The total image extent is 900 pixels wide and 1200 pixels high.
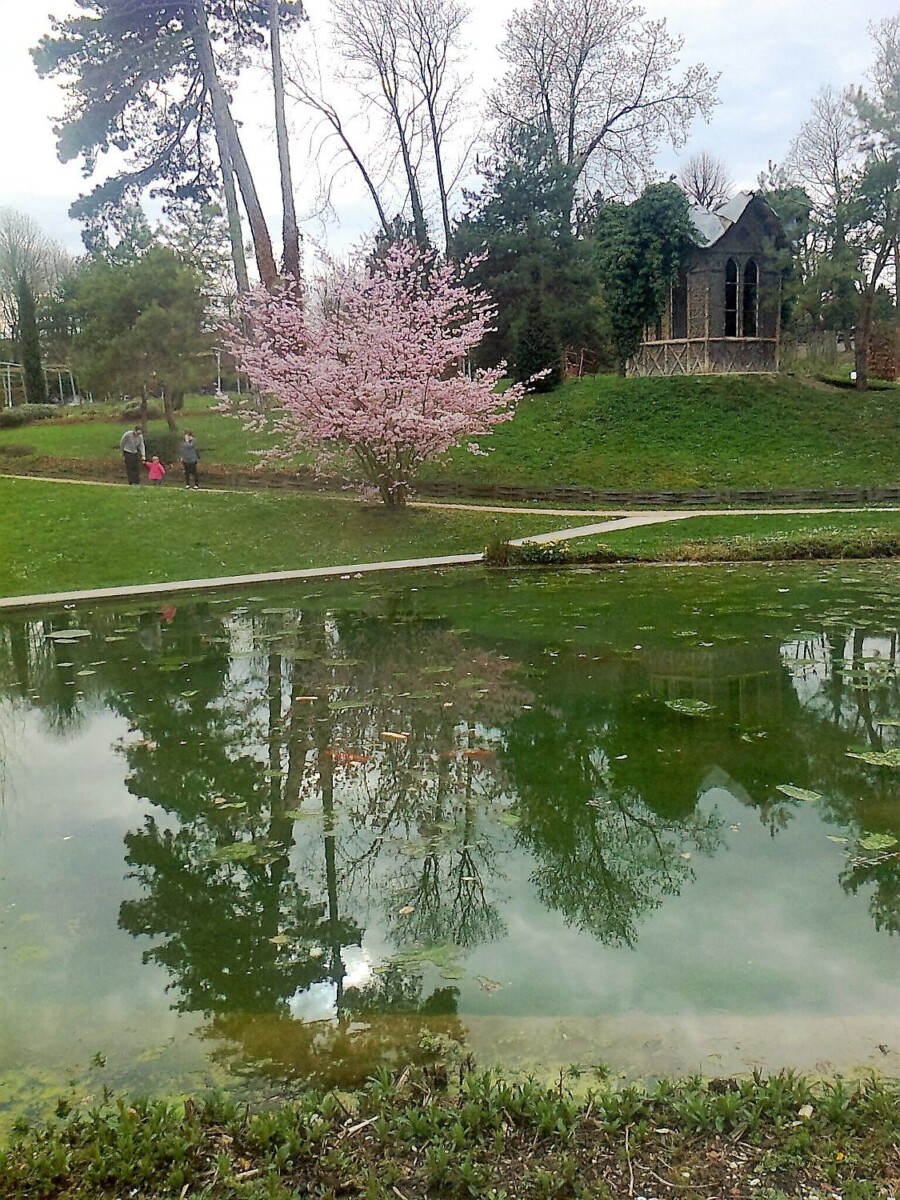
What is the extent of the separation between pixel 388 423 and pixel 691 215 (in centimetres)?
1942

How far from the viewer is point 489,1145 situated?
266 centimetres

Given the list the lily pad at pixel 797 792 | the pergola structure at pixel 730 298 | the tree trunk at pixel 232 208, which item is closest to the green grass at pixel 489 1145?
the lily pad at pixel 797 792

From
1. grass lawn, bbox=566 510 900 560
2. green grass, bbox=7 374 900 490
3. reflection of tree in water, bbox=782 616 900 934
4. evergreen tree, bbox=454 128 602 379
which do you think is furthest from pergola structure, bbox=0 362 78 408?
reflection of tree in water, bbox=782 616 900 934

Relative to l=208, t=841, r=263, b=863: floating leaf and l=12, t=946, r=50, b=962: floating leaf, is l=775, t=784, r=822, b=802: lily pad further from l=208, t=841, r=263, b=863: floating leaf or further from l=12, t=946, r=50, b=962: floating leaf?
l=12, t=946, r=50, b=962: floating leaf

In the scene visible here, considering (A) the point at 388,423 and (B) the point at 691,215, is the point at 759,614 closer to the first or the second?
(A) the point at 388,423

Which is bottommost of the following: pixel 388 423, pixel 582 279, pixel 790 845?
pixel 790 845

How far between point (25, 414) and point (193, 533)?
24.5 meters

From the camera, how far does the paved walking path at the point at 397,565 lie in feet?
44.7

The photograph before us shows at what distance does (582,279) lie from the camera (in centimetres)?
3331

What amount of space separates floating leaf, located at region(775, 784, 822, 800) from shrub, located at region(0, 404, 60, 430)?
124 ft


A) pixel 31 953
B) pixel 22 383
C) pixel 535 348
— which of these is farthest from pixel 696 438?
pixel 22 383

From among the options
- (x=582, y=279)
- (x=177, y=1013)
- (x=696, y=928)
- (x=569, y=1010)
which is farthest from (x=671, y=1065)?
(x=582, y=279)

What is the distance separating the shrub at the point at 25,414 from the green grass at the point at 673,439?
523 cm

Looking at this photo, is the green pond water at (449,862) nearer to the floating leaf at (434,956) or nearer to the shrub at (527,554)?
the floating leaf at (434,956)
